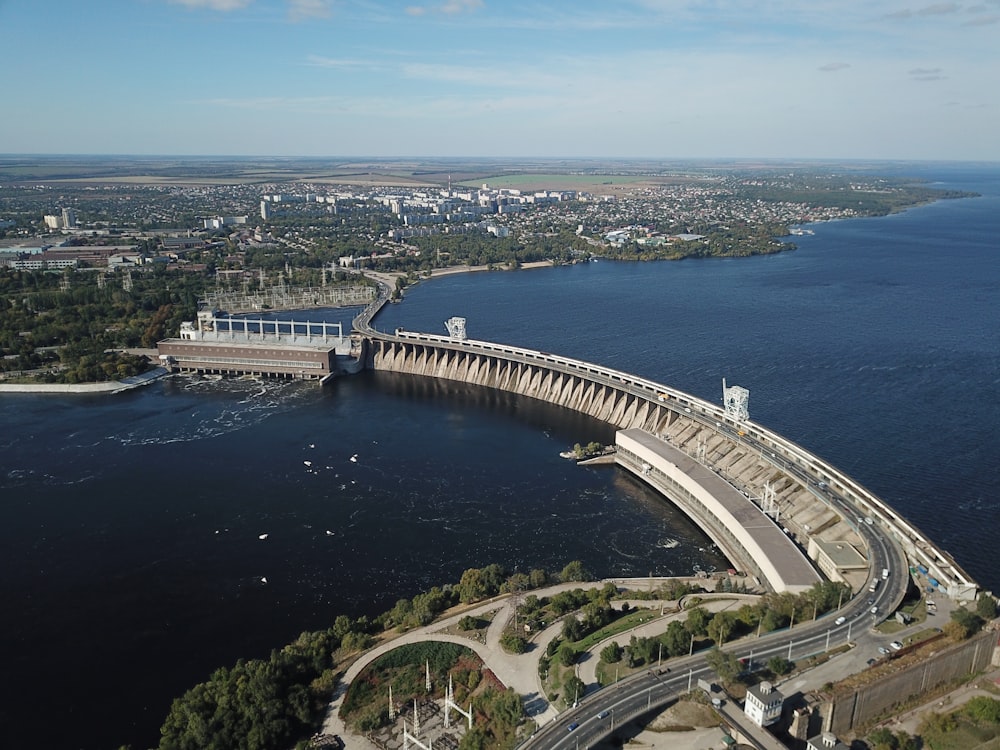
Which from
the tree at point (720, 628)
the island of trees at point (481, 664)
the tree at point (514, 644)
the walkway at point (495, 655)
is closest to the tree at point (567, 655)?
the island of trees at point (481, 664)

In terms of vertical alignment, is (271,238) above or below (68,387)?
above

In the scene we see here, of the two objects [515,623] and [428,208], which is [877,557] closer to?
[515,623]

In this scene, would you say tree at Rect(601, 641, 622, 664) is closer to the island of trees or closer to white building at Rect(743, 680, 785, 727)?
the island of trees

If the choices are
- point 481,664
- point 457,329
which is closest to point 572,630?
point 481,664

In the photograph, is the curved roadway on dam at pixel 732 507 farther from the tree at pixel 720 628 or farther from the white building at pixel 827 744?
the white building at pixel 827 744

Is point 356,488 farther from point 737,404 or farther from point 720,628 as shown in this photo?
point 737,404

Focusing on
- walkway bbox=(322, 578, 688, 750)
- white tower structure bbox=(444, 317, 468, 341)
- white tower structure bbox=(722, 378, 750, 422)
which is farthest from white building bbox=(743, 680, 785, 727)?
white tower structure bbox=(444, 317, 468, 341)
